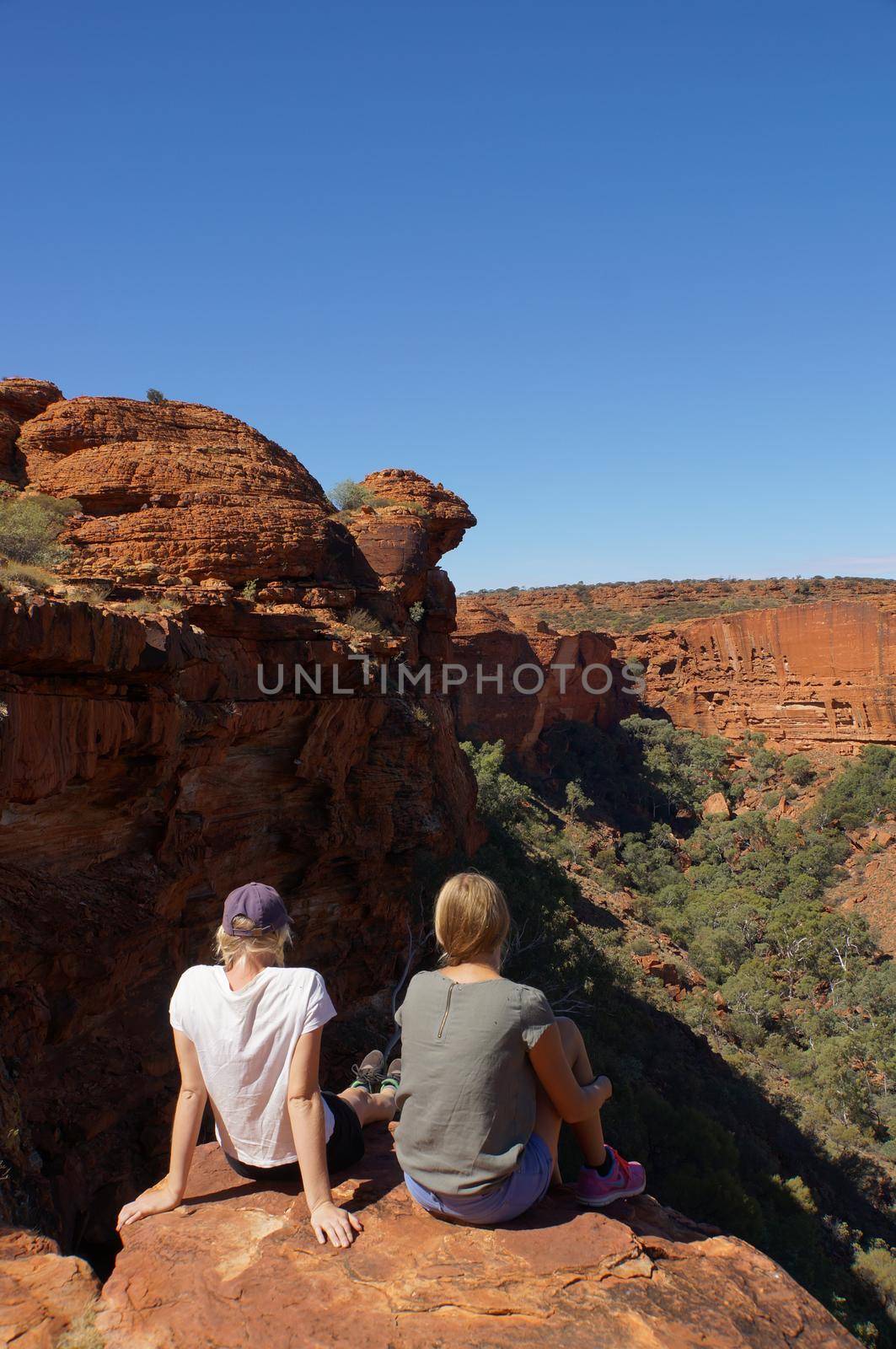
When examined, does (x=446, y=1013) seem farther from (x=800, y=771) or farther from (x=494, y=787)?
(x=800, y=771)

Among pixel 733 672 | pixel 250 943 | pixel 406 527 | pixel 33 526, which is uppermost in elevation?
pixel 406 527

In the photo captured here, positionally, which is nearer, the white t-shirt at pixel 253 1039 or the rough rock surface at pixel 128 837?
the white t-shirt at pixel 253 1039

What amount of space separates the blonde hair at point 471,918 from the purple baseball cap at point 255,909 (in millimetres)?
620

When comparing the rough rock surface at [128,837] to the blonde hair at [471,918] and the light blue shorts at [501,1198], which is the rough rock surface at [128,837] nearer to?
the light blue shorts at [501,1198]

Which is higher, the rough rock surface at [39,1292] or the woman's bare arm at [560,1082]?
the woman's bare arm at [560,1082]

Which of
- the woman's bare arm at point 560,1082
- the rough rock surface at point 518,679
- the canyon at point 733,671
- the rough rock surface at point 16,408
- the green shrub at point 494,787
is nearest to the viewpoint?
the woman's bare arm at point 560,1082

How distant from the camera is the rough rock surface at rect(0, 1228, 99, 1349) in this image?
7.34 feet

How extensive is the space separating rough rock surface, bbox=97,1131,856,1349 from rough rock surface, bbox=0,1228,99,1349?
0.28 ft

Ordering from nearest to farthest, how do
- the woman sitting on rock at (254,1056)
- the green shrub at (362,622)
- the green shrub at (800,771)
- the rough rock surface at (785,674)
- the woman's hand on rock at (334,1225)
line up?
the woman's hand on rock at (334,1225) < the woman sitting on rock at (254,1056) < the green shrub at (362,622) < the green shrub at (800,771) < the rough rock surface at (785,674)

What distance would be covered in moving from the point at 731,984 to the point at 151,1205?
21.9m

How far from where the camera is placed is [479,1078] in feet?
8.92

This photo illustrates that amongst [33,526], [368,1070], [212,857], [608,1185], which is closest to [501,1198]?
[608,1185]

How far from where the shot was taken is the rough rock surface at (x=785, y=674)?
39.8 m

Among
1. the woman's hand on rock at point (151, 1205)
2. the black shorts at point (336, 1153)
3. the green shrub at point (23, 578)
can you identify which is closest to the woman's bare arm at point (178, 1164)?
the woman's hand on rock at point (151, 1205)
